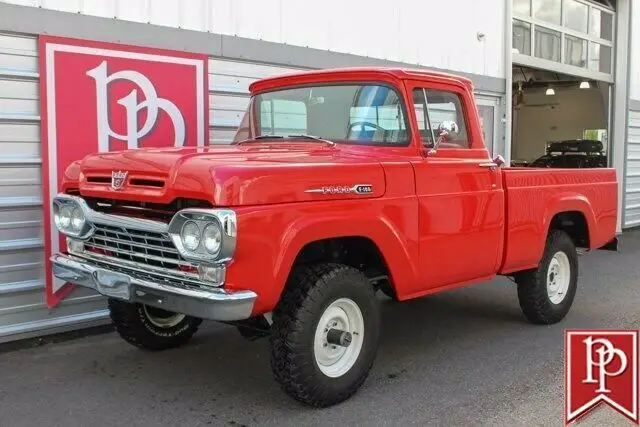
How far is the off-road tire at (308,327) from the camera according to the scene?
3.92 metres

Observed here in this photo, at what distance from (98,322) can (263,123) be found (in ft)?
7.75

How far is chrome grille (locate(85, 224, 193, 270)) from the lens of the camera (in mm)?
3838

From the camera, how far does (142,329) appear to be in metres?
5.13

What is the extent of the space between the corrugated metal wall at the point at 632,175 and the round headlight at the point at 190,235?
1196 cm

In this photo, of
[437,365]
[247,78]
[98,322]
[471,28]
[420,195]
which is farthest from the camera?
[471,28]

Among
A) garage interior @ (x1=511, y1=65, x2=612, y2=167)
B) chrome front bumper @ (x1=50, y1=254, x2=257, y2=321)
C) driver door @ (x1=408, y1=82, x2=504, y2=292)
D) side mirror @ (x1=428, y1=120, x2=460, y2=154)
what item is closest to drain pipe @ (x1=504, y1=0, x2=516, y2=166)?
garage interior @ (x1=511, y1=65, x2=612, y2=167)

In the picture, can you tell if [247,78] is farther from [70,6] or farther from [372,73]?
[372,73]

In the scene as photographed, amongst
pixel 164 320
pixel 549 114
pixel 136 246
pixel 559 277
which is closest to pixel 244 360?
pixel 164 320

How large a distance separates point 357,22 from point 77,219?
5041 millimetres

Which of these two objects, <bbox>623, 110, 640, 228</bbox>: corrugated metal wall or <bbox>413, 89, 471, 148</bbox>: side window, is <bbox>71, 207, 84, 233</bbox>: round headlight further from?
<bbox>623, 110, 640, 228</bbox>: corrugated metal wall

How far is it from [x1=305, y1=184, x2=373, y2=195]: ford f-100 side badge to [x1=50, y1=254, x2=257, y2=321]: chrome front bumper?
75 centimetres

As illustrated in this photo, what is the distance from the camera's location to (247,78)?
7066 mm

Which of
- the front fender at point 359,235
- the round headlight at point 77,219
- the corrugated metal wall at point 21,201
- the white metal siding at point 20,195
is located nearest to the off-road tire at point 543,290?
the front fender at point 359,235

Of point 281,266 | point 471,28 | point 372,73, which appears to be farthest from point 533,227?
point 471,28
